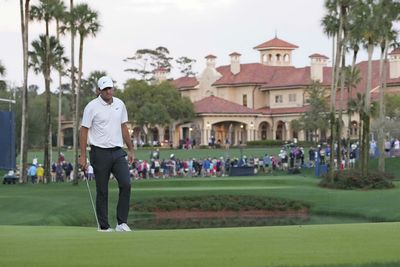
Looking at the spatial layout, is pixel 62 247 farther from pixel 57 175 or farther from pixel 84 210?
pixel 57 175

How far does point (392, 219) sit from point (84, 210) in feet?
33.7

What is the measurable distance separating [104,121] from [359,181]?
1286 inches

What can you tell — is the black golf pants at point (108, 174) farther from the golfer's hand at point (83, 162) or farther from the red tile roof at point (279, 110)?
the red tile roof at point (279, 110)

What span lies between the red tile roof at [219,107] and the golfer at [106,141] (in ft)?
322

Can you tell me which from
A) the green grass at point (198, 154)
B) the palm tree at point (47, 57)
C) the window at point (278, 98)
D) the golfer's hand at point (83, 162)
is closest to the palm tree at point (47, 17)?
the palm tree at point (47, 57)

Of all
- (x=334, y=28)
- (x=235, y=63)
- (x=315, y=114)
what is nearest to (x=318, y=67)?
(x=235, y=63)

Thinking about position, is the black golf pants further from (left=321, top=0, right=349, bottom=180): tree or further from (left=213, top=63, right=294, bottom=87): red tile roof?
(left=213, top=63, right=294, bottom=87): red tile roof

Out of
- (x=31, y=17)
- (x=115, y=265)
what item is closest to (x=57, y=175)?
(x=31, y=17)

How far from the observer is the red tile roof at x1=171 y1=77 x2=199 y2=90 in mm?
127250

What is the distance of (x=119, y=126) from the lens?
40.0ft

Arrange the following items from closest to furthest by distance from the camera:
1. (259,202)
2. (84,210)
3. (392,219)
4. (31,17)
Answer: (392,219), (84,210), (259,202), (31,17)

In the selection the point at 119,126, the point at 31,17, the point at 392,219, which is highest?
the point at 31,17

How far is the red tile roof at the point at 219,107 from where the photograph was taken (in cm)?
11096

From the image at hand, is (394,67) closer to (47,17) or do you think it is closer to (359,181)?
(47,17)
